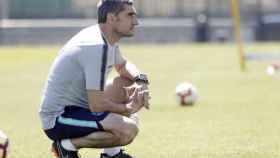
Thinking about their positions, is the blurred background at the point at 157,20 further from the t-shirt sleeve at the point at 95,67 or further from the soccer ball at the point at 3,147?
the t-shirt sleeve at the point at 95,67

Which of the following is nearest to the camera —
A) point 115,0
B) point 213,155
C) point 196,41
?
point 115,0

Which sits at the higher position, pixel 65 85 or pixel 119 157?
pixel 65 85

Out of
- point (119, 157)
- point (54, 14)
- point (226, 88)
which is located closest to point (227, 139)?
point (119, 157)

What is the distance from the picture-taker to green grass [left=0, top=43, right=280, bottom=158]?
866 cm

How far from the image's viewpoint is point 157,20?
43.7 m

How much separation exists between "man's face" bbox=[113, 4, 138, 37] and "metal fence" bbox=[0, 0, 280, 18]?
37156 mm

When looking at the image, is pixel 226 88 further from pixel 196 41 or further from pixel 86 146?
pixel 196 41


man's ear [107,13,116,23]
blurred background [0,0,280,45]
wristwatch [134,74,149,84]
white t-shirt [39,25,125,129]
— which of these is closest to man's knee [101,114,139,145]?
white t-shirt [39,25,125,129]

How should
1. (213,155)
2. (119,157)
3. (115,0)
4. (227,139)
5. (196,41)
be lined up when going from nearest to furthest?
(115,0), (119,157), (213,155), (227,139), (196,41)

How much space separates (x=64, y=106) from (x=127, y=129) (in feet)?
1.77

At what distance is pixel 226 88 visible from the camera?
16.3 metres

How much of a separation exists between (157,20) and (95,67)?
37.0 meters

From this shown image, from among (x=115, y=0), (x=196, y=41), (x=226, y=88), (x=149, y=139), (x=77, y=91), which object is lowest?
(x=196, y=41)

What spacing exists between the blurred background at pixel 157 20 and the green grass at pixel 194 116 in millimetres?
17546
